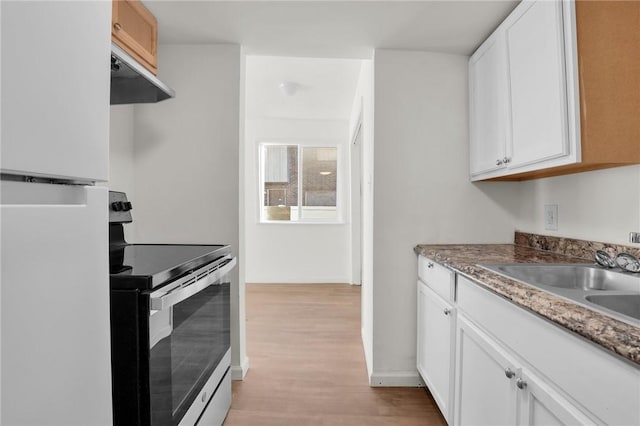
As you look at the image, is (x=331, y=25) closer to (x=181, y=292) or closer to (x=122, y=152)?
(x=122, y=152)

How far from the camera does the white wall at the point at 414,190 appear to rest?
→ 221 centimetres

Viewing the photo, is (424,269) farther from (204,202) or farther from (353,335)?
(204,202)

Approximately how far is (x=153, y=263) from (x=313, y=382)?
1.41 metres

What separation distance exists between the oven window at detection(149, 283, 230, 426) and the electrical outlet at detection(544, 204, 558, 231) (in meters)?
1.77

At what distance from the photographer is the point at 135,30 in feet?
5.62

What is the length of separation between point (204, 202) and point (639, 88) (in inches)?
86.5

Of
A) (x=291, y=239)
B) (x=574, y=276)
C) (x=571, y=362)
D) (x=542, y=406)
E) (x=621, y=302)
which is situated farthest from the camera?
(x=291, y=239)

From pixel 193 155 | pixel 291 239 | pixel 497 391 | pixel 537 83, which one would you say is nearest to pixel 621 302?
pixel 497 391

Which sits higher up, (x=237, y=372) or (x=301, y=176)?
(x=301, y=176)

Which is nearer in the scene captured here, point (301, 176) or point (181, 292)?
point (181, 292)

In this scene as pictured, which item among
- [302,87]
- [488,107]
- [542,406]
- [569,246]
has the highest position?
[302,87]

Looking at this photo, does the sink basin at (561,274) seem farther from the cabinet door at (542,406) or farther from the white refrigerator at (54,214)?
the white refrigerator at (54,214)

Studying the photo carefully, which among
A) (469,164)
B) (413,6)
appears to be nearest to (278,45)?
(413,6)

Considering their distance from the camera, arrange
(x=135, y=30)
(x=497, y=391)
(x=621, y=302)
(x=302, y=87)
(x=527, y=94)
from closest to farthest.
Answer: (x=621, y=302), (x=497, y=391), (x=527, y=94), (x=135, y=30), (x=302, y=87)
